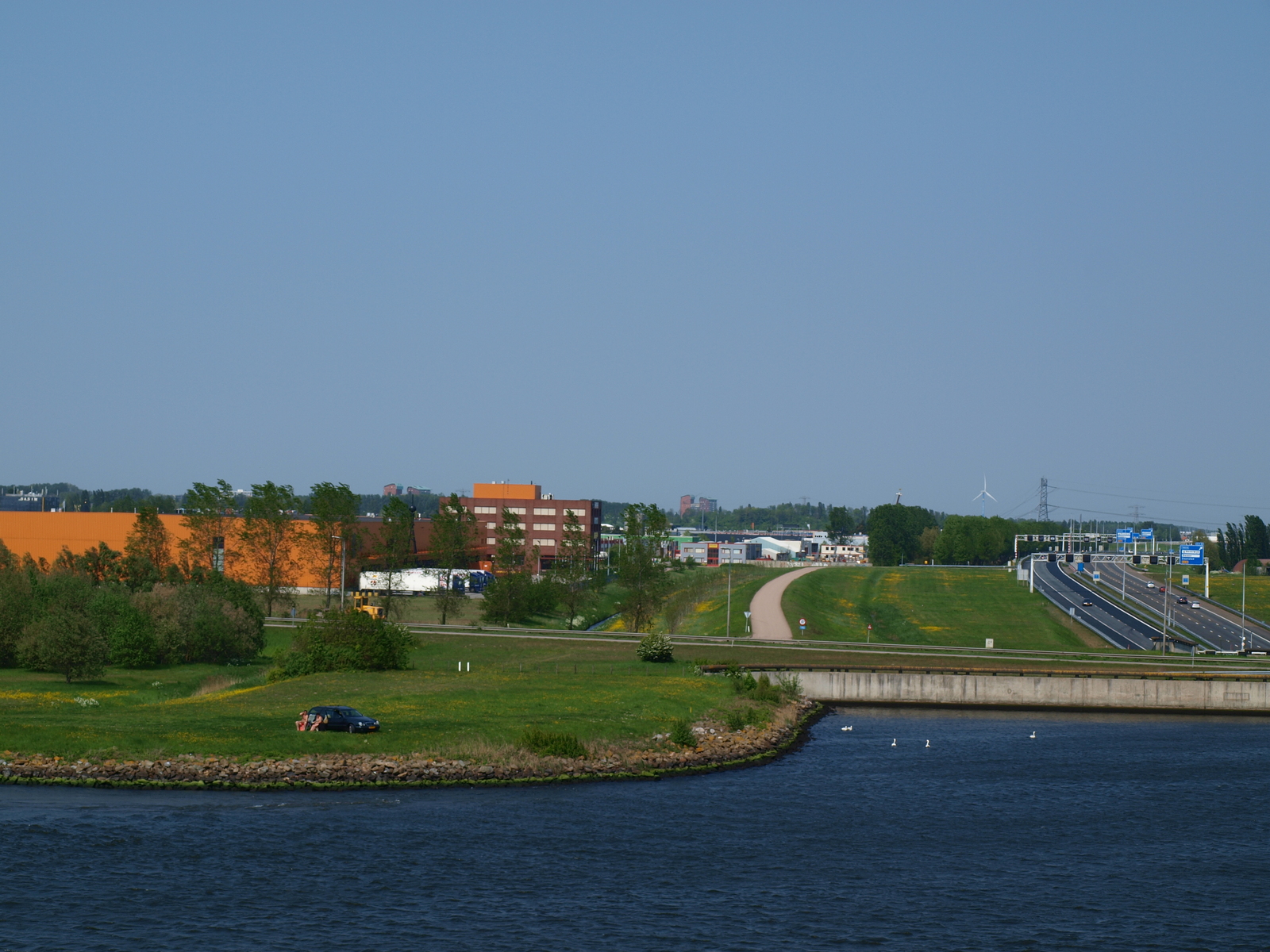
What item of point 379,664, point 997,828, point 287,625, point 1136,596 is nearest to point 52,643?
point 379,664

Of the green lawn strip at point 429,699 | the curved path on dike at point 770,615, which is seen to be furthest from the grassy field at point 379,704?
the curved path on dike at point 770,615

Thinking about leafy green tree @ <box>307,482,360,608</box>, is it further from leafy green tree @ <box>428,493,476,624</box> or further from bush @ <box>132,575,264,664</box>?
bush @ <box>132,575,264,664</box>

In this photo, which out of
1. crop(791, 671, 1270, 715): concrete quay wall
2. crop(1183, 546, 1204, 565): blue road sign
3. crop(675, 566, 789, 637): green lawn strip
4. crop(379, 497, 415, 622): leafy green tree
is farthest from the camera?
crop(1183, 546, 1204, 565): blue road sign

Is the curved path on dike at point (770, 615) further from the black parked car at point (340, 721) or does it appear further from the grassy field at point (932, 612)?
the black parked car at point (340, 721)

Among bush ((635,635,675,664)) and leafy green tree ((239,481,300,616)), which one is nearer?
bush ((635,635,675,664))

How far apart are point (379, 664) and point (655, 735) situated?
28.9m

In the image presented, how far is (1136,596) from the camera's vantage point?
531ft

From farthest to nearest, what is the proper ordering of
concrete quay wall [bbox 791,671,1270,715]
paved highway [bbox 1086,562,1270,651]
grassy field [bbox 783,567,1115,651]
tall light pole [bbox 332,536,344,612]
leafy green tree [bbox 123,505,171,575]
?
leafy green tree [bbox 123,505,171,575]
grassy field [bbox 783,567,1115,651]
paved highway [bbox 1086,562,1270,651]
tall light pole [bbox 332,536,344,612]
concrete quay wall [bbox 791,671,1270,715]

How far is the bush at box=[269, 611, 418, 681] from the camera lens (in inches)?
3305

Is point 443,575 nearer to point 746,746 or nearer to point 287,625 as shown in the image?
point 287,625

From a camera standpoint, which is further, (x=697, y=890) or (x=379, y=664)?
(x=379, y=664)

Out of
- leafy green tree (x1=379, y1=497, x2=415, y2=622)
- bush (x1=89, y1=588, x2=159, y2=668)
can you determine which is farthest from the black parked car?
leafy green tree (x1=379, y1=497, x2=415, y2=622)

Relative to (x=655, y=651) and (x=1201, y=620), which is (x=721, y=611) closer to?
(x=655, y=651)

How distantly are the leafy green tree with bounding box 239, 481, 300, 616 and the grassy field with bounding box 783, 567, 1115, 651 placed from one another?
57118 mm
